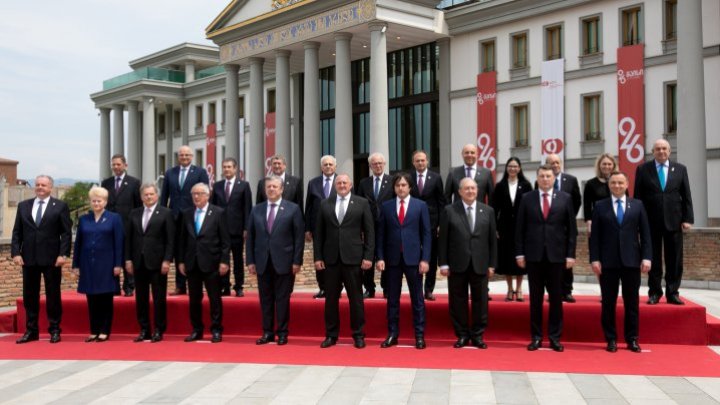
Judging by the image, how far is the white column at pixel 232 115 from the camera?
38.8 meters

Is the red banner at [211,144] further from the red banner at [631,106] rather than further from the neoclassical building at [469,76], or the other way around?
the red banner at [631,106]

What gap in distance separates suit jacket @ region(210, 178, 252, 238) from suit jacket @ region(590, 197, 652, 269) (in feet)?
15.7

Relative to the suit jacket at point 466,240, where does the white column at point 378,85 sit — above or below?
above

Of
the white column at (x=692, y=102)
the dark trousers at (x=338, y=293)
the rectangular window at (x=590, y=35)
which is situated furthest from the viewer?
the rectangular window at (x=590, y=35)

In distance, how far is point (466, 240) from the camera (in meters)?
8.94

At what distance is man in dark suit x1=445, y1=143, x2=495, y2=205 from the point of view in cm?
982

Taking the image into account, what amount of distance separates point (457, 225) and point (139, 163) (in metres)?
48.1

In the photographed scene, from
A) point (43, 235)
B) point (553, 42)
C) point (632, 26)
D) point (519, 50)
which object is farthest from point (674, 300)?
point (519, 50)

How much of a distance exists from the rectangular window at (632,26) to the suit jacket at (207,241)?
22286 millimetres

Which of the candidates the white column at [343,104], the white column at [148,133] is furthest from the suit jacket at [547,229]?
the white column at [148,133]

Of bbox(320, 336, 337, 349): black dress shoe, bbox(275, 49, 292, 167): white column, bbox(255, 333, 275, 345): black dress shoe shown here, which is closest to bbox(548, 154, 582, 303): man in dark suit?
bbox(320, 336, 337, 349): black dress shoe

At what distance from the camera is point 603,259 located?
879 cm

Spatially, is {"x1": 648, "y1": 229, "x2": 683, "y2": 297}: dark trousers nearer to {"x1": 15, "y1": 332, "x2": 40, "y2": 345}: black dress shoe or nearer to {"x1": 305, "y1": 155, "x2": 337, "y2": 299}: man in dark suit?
{"x1": 305, "y1": 155, "x2": 337, "y2": 299}: man in dark suit

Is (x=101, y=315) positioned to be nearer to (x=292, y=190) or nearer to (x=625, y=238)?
(x=292, y=190)
